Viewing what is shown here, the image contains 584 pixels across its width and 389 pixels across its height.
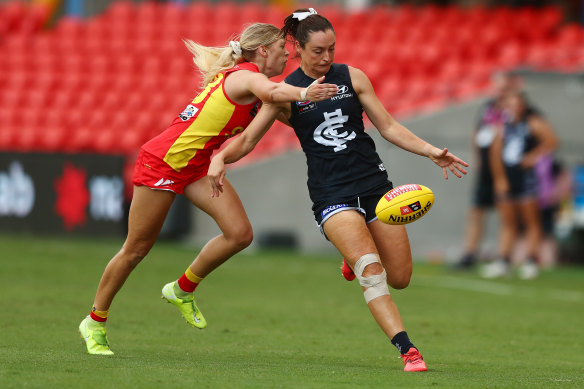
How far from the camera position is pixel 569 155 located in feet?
56.0

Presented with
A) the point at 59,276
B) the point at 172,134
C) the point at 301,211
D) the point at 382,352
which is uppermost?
the point at 172,134

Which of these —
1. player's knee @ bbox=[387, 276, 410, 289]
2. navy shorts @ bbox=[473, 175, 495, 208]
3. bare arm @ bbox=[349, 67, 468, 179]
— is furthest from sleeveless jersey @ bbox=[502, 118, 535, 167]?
bare arm @ bbox=[349, 67, 468, 179]

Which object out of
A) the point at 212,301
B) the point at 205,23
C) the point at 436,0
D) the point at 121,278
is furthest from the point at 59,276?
the point at 436,0

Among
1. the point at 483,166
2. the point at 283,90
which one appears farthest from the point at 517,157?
the point at 283,90

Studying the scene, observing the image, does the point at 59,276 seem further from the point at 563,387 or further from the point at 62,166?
the point at 563,387

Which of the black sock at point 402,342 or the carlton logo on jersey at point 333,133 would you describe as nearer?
the black sock at point 402,342

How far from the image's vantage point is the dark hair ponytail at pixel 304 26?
22.5ft

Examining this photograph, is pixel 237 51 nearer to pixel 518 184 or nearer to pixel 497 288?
pixel 497 288

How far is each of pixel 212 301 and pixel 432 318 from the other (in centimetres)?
233

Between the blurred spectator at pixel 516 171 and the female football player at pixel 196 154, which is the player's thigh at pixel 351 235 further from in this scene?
the blurred spectator at pixel 516 171

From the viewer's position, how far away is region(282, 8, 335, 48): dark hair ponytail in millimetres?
6844

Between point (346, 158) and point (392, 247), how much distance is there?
69 centimetres

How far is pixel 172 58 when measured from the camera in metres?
24.1

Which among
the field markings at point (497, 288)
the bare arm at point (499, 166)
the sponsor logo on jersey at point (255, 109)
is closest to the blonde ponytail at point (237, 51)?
the sponsor logo on jersey at point (255, 109)
